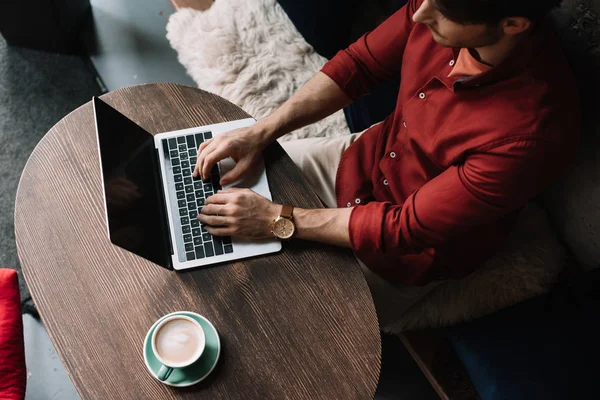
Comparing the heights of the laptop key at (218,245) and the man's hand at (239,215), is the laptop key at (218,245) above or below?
below

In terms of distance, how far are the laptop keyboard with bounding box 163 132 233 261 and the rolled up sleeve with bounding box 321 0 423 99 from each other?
0.32 meters

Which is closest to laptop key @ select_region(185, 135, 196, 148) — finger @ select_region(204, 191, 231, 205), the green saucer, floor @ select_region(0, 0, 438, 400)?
finger @ select_region(204, 191, 231, 205)

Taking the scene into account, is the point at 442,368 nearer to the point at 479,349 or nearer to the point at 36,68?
the point at 479,349

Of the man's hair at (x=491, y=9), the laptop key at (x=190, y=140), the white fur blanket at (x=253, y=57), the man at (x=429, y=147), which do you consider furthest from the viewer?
the white fur blanket at (x=253, y=57)

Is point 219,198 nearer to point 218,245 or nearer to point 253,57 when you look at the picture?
point 218,245

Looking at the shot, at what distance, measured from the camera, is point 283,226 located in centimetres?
98

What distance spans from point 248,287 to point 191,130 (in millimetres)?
363

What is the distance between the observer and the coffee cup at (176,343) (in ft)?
2.79

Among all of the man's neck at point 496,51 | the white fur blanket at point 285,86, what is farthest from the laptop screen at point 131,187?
the man's neck at point 496,51

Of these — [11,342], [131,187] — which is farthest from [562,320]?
[11,342]

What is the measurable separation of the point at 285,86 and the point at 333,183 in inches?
15.2

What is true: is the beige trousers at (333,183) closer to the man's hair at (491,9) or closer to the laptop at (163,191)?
the laptop at (163,191)

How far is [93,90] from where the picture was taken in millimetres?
1884

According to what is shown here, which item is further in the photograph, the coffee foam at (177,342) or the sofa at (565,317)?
the sofa at (565,317)
